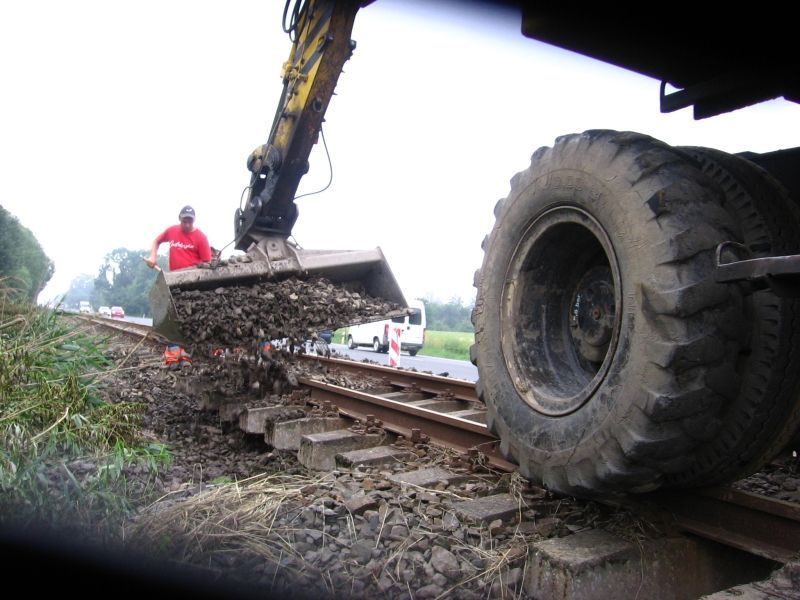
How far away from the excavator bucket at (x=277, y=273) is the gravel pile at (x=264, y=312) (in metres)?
0.08

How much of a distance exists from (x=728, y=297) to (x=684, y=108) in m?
1.48

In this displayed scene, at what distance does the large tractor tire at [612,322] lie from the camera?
223cm

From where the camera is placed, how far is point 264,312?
5.83 metres

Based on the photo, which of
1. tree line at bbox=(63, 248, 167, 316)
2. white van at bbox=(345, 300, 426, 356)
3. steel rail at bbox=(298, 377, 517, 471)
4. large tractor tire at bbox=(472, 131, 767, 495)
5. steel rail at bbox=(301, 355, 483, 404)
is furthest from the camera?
tree line at bbox=(63, 248, 167, 316)

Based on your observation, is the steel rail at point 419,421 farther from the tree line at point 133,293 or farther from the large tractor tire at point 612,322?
the tree line at point 133,293

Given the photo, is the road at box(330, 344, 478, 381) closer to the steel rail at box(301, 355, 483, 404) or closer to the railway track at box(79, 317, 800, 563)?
the steel rail at box(301, 355, 483, 404)

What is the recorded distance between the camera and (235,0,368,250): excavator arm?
562 centimetres

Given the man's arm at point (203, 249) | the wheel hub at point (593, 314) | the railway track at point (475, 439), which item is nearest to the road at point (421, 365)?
the man's arm at point (203, 249)

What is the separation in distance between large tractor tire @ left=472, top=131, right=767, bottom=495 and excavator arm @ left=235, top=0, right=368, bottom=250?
3074 millimetres

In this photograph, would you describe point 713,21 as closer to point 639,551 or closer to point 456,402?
point 639,551

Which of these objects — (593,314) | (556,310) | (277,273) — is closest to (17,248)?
(277,273)

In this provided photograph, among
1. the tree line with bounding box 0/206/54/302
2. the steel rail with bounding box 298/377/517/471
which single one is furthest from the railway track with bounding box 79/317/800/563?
the tree line with bounding box 0/206/54/302

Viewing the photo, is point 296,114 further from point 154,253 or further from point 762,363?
point 762,363

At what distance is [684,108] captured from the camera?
3.32 metres
